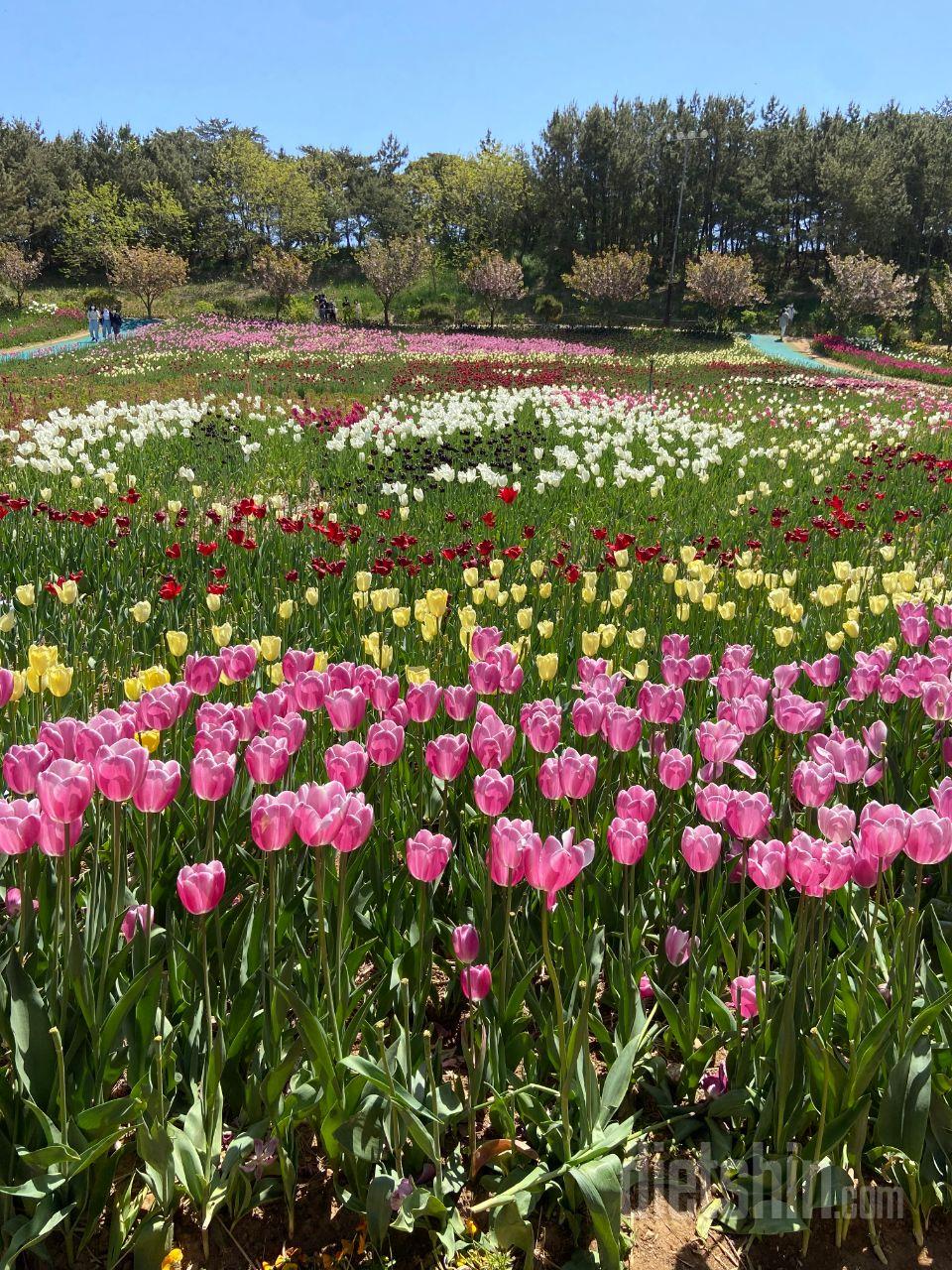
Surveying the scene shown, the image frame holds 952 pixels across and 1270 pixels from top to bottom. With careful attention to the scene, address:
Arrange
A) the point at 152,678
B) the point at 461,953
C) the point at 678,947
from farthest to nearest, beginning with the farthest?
the point at 152,678
the point at 678,947
the point at 461,953

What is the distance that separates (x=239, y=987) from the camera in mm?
1896

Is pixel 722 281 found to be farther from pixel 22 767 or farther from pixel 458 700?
pixel 22 767

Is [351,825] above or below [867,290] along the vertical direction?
below

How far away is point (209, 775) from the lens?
1747 mm

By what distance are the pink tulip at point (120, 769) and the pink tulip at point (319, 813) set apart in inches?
12.8

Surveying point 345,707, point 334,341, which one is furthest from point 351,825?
point 334,341

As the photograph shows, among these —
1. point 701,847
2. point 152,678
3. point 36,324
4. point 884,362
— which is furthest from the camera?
point 36,324

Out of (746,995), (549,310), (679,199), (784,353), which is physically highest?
(679,199)

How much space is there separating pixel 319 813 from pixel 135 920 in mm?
677

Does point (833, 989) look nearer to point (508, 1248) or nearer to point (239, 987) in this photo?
point (508, 1248)

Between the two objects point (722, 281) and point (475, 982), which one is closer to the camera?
point (475, 982)

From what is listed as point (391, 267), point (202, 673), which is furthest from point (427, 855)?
point (391, 267)

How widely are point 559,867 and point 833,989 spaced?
707 millimetres

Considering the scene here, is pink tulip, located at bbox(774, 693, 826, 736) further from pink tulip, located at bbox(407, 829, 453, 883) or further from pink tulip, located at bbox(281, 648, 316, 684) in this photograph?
pink tulip, located at bbox(281, 648, 316, 684)
